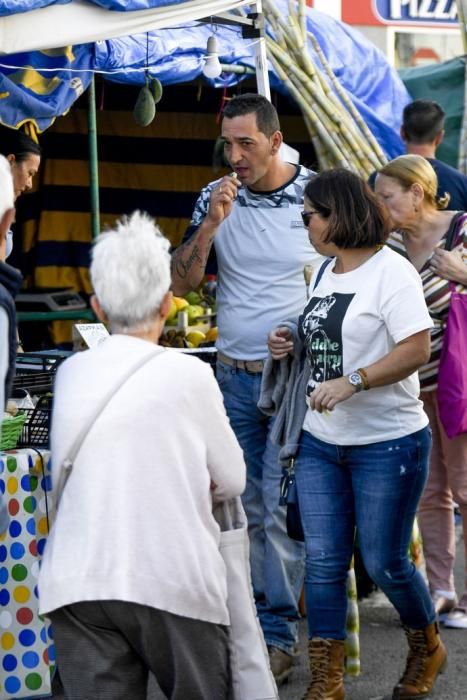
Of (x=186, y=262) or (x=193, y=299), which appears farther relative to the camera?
(x=193, y=299)

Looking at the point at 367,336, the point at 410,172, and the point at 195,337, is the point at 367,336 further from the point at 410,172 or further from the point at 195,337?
the point at 195,337

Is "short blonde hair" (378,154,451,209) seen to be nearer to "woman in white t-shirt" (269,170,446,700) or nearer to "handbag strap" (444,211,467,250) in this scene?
"handbag strap" (444,211,467,250)

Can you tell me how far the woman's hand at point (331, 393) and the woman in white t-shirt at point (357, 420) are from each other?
0.03 ft

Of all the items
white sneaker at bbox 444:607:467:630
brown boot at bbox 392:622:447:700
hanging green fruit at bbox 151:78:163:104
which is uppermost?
hanging green fruit at bbox 151:78:163:104

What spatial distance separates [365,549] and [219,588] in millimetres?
1478

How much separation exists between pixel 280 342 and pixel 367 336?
47 centimetres

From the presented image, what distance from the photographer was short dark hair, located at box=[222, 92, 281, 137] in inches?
211

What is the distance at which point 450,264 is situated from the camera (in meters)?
5.72

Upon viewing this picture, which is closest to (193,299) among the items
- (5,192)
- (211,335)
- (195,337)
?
(211,335)

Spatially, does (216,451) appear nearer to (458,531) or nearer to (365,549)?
(365,549)

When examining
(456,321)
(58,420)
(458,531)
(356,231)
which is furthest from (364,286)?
(458,531)

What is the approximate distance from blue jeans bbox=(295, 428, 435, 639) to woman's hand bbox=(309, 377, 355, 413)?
253 mm

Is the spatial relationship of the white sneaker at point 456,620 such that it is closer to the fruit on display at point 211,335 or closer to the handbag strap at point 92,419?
the fruit on display at point 211,335

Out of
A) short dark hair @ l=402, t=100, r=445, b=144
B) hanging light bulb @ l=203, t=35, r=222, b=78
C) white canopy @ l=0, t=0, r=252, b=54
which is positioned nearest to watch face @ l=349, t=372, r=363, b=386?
white canopy @ l=0, t=0, r=252, b=54
